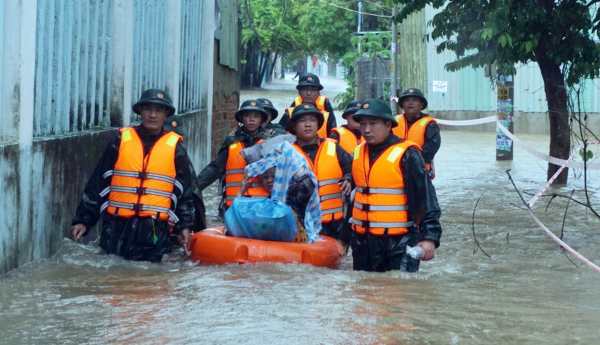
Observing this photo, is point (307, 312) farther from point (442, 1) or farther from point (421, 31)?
point (421, 31)

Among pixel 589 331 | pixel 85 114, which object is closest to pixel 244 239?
pixel 85 114

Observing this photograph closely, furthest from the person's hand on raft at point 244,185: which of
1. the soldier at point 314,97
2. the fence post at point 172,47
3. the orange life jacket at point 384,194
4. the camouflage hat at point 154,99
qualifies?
the fence post at point 172,47

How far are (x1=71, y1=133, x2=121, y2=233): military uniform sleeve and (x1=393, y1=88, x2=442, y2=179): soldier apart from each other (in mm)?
4031

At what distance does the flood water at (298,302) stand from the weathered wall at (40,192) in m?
0.15

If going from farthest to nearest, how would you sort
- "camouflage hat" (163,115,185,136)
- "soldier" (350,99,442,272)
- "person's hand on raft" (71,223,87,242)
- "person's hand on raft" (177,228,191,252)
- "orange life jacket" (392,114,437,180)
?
"orange life jacket" (392,114,437,180) → "camouflage hat" (163,115,185,136) → "person's hand on raft" (177,228,191,252) → "person's hand on raft" (71,223,87,242) → "soldier" (350,99,442,272)

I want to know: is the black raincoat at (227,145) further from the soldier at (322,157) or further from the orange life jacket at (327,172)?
the orange life jacket at (327,172)

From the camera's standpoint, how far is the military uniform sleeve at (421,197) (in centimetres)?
652

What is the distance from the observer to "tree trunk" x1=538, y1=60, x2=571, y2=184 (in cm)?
1379

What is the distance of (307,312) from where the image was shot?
6.00 m

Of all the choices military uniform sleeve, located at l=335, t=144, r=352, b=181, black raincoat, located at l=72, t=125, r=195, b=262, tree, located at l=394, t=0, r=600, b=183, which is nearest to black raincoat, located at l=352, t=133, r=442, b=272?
military uniform sleeve, located at l=335, t=144, r=352, b=181

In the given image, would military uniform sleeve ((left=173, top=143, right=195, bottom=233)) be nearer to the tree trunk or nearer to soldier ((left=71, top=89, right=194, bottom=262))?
soldier ((left=71, top=89, right=194, bottom=262))

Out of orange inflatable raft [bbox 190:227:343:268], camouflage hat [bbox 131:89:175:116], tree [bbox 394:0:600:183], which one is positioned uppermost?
tree [bbox 394:0:600:183]

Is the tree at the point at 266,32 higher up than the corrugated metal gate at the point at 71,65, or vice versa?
the tree at the point at 266,32

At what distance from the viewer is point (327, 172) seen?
8.12 meters
